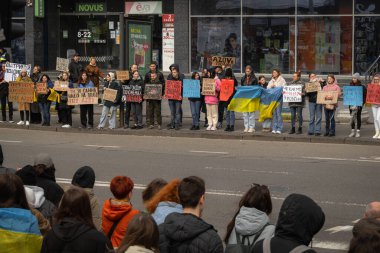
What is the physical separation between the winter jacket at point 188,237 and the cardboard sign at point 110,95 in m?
17.9

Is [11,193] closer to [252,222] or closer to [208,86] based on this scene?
[252,222]

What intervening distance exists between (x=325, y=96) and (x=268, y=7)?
1061 cm

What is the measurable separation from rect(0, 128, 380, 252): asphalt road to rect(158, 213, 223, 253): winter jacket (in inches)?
183

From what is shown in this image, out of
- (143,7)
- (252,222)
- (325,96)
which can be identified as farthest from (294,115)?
(252,222)

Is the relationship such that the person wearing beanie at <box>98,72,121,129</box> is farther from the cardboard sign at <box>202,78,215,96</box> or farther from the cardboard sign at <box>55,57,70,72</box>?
the cardboard sign at <box>55,57,70,72</box>

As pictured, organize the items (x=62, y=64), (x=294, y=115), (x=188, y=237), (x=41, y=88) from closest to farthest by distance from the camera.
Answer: (x=188, y=237)
(x=294, y=115)
(x=41, y=88)
(x=62, y=64)

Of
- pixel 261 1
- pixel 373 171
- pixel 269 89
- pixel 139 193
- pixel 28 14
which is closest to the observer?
pixel 139 193

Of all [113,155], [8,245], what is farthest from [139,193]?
[8,245]

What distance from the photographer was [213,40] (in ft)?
107

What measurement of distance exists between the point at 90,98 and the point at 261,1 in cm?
1038

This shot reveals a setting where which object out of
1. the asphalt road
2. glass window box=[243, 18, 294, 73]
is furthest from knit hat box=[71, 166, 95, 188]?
glass window box=[243, 18, 294, 73]

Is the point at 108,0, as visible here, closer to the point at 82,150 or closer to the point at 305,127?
the point at 305,127

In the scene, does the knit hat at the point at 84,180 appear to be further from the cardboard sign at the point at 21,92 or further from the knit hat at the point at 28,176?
the cardboard sign at the point at 21,92

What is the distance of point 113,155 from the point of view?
61.1 ft
